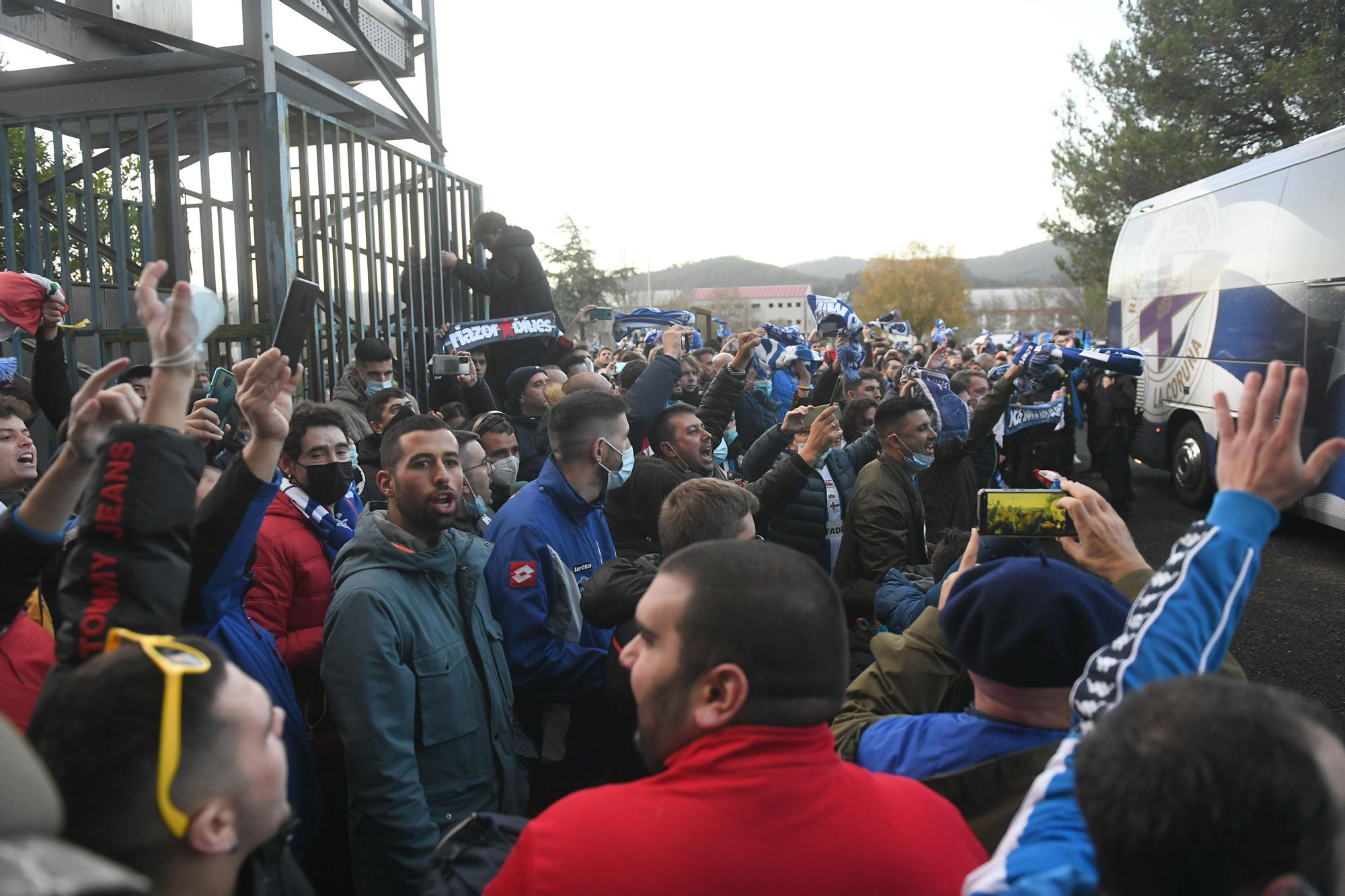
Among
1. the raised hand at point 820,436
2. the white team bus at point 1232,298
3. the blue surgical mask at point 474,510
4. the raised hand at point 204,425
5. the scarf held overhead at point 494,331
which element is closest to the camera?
the raised hand at point 204,425

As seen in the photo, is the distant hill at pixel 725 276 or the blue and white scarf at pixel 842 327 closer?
the blue and white scarf at pixel 842 327

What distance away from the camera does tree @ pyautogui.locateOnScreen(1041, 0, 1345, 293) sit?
18.1 m

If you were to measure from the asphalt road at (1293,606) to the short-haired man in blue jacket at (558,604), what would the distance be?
449 cm

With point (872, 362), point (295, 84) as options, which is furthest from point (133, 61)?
point (872, 362)

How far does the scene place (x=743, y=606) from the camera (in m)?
1.56

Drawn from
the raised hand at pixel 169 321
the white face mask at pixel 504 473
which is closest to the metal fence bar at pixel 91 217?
the white face mask at pixel 504 473

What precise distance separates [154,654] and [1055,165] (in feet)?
87.7

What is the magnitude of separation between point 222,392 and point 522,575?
1205 millimetres

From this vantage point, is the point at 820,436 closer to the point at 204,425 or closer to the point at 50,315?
the point at 204,425

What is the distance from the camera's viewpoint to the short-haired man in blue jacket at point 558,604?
122 inches

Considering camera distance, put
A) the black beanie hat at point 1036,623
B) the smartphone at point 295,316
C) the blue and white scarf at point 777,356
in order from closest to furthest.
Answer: the black beanie hat at point 1036,623
the smartphone at point 295,316
the blue and white scarf at point 777,356

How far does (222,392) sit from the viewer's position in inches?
127

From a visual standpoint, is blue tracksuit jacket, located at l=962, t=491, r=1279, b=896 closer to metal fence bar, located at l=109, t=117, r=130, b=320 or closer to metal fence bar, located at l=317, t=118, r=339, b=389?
metal fence bar, located at l=317, t=118, r=339, b=389

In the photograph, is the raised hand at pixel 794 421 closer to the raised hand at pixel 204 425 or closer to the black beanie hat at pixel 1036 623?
the raised hand at pixel 204 425
